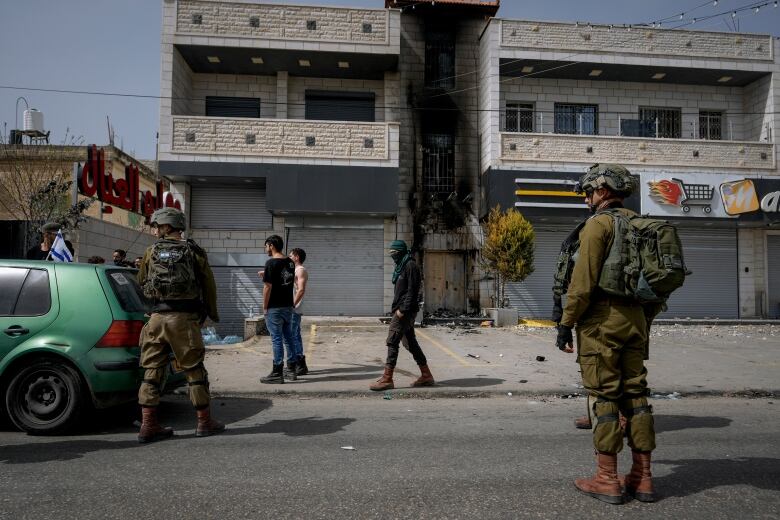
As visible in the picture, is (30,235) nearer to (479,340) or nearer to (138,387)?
(138,387)

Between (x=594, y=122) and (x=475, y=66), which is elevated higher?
(x=475, y=66)

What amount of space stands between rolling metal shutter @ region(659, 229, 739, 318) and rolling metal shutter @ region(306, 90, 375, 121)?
11.1 meters

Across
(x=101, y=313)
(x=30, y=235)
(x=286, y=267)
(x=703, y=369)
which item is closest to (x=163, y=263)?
(x=101, y=313)

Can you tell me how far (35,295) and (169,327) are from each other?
1431 mm

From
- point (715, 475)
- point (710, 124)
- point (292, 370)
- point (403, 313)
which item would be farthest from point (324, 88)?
point (715, 475)

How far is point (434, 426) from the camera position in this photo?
5.04m

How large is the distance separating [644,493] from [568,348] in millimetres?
1433

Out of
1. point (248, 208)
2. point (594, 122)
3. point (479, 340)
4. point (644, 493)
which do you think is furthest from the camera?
point (594, 122)

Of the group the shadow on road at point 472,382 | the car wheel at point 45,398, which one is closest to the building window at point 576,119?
the shadow on road at point 472,382

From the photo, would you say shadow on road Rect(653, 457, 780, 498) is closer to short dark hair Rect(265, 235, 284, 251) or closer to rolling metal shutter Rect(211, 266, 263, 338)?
short dark hair Rect(265, 235, 284, 251)

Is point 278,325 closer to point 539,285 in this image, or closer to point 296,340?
point 296,340

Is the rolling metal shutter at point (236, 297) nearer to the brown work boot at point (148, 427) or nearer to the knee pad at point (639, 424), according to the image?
the brown work boot at point (148, 427)

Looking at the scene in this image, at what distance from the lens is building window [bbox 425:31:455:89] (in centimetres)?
1739


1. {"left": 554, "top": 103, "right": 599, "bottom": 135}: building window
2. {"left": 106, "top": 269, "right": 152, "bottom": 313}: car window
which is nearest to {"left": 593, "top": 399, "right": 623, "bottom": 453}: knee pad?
{"left": 106, "top": 269, "right": 152, "bottom": 313}: car window
